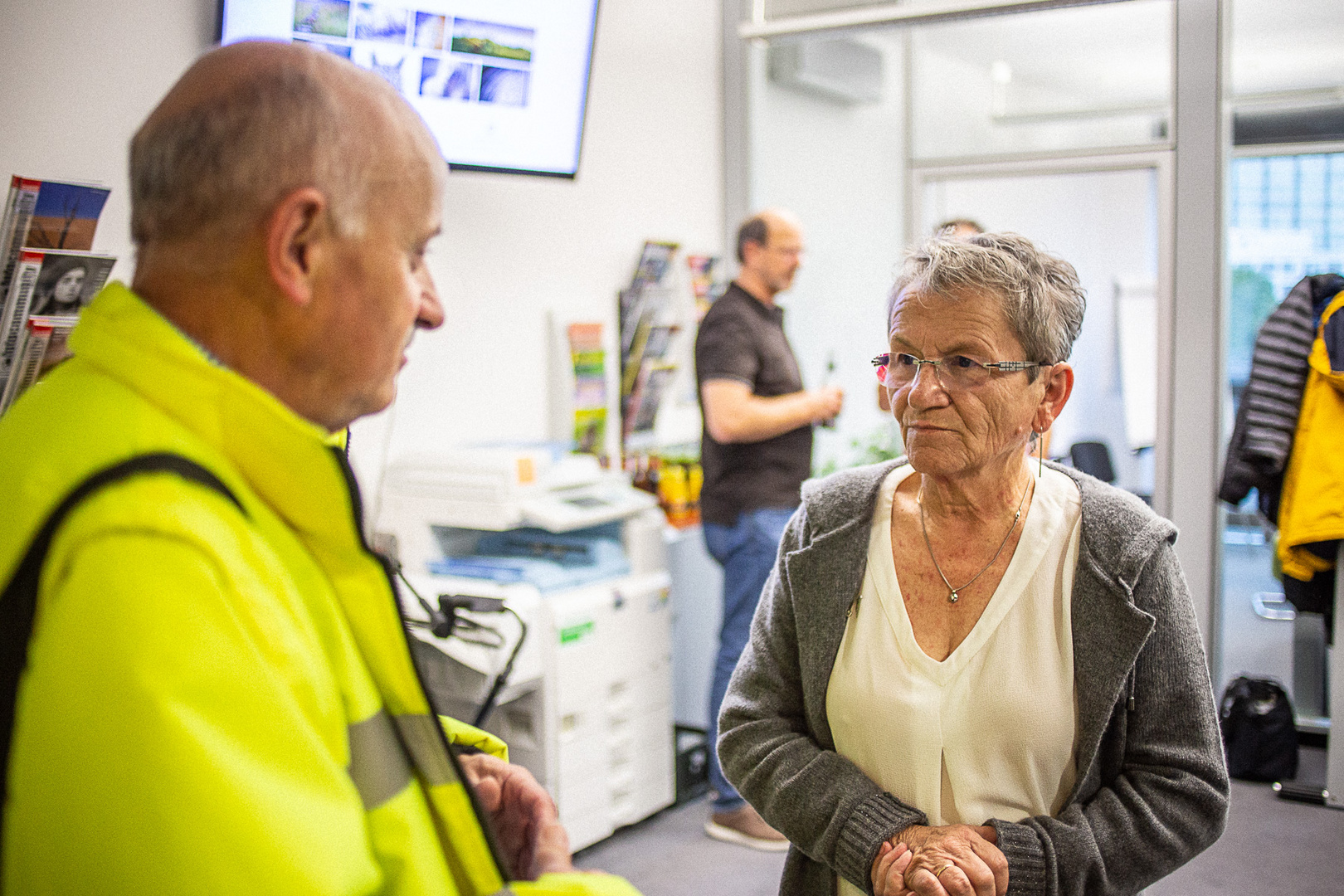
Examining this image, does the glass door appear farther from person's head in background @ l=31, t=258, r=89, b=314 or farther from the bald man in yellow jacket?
the bald man in yellow jacket

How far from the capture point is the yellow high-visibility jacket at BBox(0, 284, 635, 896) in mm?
560

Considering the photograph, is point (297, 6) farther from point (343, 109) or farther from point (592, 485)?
point (343, 109)

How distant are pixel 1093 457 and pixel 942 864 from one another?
3.73 m

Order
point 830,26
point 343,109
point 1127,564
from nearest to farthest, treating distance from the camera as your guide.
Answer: point 343,109 → point 1127,564 → point 830,26

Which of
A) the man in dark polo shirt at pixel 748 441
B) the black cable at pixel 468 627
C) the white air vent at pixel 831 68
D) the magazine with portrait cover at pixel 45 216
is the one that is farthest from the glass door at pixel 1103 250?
the magazine with portrait cover at pixel 45 216

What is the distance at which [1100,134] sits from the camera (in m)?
4.42

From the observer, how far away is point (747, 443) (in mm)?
3584

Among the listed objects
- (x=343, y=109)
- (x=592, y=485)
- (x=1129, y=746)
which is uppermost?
(x=343, y=109)

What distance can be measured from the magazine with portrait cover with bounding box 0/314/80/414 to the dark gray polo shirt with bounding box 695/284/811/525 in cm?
196

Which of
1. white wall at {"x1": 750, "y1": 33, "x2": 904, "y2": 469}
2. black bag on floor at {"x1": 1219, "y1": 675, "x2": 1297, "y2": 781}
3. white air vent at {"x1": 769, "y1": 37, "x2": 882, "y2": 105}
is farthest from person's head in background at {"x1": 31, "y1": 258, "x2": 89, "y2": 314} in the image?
black bag on floor at {"x1": 1219, "y1": 675, "x2": 1297, "y2": 781}

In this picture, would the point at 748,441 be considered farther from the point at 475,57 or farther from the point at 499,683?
the point at 475,57

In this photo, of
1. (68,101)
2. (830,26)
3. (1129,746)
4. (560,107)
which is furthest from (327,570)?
(830,26)

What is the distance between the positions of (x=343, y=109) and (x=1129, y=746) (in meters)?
1.22

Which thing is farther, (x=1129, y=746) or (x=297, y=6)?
(x=297, y=6)
